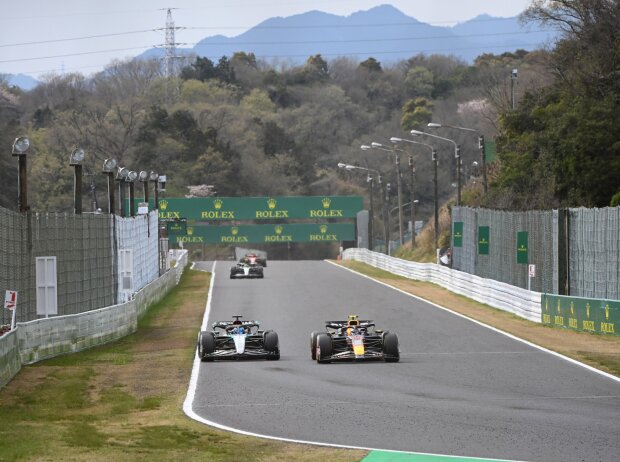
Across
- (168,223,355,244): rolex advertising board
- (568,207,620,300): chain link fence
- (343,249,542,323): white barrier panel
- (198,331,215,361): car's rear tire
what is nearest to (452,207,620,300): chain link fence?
(568,207,620,300): chain link fence

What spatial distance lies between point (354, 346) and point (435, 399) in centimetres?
607

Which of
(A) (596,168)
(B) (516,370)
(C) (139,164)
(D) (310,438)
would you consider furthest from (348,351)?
(C) (139,164)

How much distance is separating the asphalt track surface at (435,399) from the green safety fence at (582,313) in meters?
2.45

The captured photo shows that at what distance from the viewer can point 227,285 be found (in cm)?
5962

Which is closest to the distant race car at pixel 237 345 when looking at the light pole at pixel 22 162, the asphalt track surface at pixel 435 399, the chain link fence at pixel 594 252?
the asphalt track surface at pixel 435 399

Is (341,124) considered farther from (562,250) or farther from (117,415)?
(117,415)

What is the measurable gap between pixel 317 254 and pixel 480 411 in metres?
125

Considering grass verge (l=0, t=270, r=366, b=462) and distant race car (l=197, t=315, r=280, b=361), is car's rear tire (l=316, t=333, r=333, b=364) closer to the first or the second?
distant race car (l=197, t=315, r=280, b=361)

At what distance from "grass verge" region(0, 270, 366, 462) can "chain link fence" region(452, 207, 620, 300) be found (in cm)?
1138

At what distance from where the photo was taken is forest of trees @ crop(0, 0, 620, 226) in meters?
60.3

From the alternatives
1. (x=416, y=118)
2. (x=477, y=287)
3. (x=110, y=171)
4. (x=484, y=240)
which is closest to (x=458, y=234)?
(x=484, y=240)

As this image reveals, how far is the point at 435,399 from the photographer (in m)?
19.4

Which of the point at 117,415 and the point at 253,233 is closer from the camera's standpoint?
the point at 117,415

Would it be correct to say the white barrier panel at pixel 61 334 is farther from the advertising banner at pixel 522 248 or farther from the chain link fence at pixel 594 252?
the advertising banner at pixel 522 248
